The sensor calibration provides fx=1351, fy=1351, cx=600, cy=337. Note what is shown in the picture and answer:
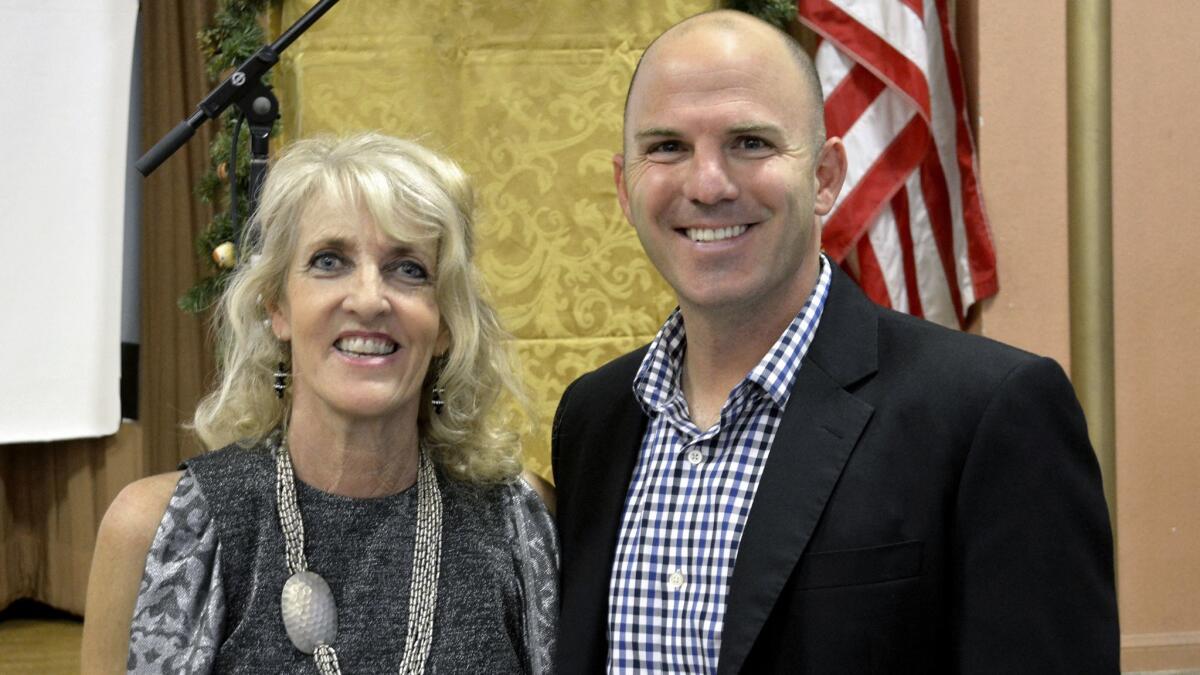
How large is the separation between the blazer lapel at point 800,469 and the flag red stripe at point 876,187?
216cm

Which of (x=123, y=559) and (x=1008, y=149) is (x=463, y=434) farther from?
(x=1008, y=149)

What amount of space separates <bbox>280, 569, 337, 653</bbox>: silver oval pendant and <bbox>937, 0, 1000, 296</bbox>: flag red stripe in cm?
260

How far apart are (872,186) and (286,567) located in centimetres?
252

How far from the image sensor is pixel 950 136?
4047 mm

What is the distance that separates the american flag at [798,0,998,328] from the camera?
3.99 m

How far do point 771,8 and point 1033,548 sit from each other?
2.61m

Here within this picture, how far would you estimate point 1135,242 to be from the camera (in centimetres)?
408

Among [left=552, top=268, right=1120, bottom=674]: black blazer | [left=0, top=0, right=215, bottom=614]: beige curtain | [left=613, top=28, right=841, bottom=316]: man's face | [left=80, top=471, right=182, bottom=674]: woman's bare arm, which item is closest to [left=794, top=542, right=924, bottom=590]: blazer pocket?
[left=552, top=268, right=1120, bottom=674]: black blazer

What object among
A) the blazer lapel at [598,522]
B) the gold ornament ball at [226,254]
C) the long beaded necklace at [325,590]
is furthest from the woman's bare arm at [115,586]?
the gold ornament ball at [226,254]

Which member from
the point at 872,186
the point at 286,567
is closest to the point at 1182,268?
the point at 872,186

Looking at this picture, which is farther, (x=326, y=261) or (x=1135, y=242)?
(x=1135, y=242)

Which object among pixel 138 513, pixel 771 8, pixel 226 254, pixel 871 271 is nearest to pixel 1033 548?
pixel 138 513

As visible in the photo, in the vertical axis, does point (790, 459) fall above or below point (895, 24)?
below

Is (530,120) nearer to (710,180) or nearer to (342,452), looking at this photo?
(342,452)
